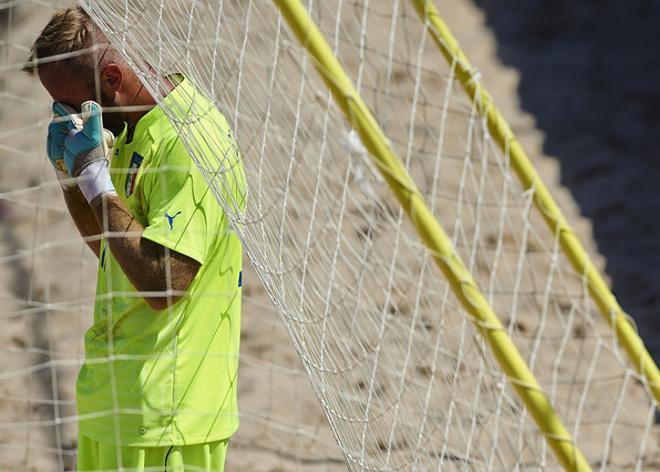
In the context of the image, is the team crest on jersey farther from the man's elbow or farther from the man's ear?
the man's elbow

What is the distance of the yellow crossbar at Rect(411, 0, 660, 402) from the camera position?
2332mm

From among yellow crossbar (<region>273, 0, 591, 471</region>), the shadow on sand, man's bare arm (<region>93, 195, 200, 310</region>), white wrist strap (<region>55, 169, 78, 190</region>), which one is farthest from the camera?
the shadow on sand

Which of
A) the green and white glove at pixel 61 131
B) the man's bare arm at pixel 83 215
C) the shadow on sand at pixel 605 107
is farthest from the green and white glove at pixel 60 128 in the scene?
the shadow on sand at pixel 605 107

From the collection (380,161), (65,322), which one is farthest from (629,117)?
(380,161)

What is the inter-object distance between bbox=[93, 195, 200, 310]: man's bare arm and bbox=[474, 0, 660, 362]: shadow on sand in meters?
2.52

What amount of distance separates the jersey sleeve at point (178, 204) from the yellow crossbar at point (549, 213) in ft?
2.31

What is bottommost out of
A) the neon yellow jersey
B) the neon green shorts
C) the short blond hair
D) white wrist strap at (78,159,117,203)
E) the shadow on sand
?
the shadow on sand

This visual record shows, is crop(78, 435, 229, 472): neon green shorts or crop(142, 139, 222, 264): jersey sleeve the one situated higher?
crop(142, 139, 222, 264): jersey sleeve

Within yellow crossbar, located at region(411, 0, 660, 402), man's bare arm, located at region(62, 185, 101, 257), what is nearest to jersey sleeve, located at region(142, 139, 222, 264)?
man's bare arm, located at region(62, 185, 101, 257)

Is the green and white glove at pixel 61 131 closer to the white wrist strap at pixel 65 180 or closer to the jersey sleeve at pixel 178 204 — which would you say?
the white wrist strap at pixel 65 180

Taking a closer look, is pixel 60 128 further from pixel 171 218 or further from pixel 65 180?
pixel 171 218

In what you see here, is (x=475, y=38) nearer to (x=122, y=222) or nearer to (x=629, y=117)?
(x=629, y=117)

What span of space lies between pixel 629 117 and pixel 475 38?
2.65ft

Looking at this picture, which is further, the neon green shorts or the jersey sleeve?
the neon green shorts
